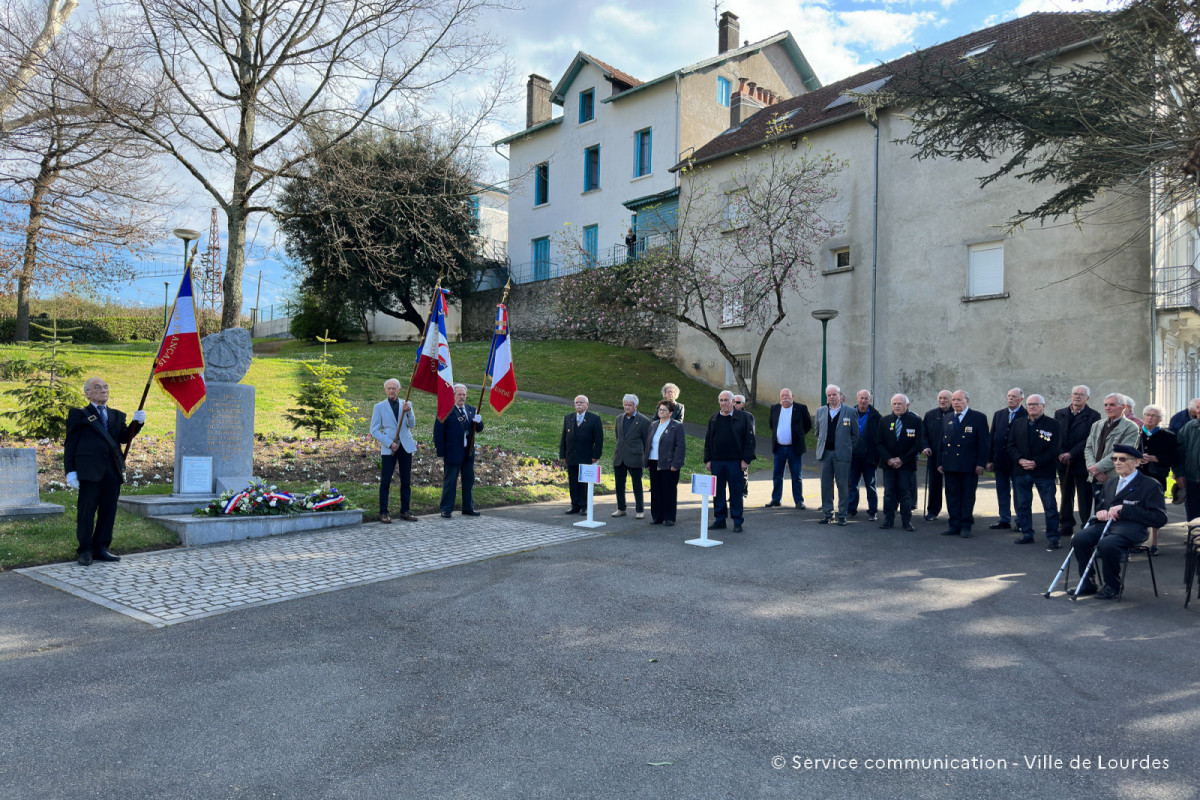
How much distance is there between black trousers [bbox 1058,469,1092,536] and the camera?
9984mm

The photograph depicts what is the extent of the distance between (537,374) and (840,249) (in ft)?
39.2

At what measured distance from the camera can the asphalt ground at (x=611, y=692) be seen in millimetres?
3713

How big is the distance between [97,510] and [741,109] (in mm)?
31123

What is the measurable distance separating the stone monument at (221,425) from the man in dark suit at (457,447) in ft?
8.77

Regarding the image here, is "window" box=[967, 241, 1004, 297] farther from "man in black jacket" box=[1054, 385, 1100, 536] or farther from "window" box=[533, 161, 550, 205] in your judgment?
"window" box=[533, 161, 550, 205]

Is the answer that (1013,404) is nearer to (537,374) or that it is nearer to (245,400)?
(245,400)

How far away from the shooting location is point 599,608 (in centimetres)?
661

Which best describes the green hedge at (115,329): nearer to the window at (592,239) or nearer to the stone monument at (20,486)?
the window at (592,239)

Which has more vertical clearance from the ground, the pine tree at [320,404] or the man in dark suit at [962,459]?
the pine tree at [320,404]

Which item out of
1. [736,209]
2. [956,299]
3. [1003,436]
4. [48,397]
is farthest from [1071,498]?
[736,209]

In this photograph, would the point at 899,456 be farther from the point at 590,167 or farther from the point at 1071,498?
the point at 590,167

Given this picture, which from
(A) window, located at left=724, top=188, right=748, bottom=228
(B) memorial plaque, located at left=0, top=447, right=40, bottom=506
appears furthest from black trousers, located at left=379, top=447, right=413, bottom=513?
(A) window, located at left=724, top=188, right=748, bottom=228

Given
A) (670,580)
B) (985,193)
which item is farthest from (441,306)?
(985,193)

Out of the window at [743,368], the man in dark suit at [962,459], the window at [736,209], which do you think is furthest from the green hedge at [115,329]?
the man in dark suit at [962,459]
